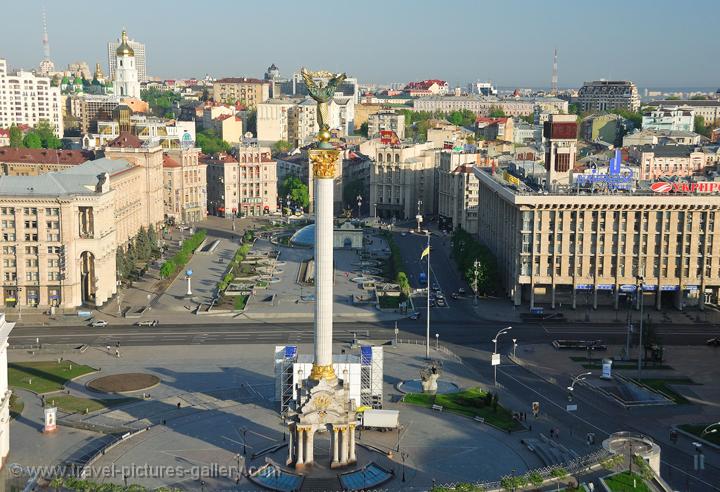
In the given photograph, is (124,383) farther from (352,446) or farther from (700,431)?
(700,431)

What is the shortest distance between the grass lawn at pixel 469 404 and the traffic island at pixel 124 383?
24759mm

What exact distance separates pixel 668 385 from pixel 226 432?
4332cm

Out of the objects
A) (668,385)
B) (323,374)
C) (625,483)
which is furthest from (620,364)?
(323,374)

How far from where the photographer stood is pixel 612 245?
12050 cm

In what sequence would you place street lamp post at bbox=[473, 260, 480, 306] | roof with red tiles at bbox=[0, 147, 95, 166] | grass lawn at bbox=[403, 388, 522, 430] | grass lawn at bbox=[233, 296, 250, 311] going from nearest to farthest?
grass lawn at bbox=[403, 388, 522, 430] < grass lawn at bbox=[233, 296, 250, 311] < street lamp post at bbox=[473, 260, 480, 306] < roof with red tiles at bbox=[0, 147, 95, 166]

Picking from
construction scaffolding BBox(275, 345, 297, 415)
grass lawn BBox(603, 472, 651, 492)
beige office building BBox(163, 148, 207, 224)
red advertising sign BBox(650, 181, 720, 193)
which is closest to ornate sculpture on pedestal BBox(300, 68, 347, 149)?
construction scaffolding BBox(275, 345, 297, 415)

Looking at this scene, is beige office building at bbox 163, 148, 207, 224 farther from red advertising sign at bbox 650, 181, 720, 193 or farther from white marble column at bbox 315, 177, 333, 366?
white marble column at bbox 315, 177, 333, 366

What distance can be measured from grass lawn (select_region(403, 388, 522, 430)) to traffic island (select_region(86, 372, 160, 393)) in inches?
975

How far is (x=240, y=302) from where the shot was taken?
124 meters

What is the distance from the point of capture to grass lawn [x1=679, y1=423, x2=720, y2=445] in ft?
249

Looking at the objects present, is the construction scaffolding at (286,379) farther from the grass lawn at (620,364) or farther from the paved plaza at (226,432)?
the grass lawn at (620,364)

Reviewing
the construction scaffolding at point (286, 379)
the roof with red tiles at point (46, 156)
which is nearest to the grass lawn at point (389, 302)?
the construction scaffolding at point (286, 379)

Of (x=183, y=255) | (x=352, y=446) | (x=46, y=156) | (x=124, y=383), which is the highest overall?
(x=46, y=156)

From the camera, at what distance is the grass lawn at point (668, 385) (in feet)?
285
